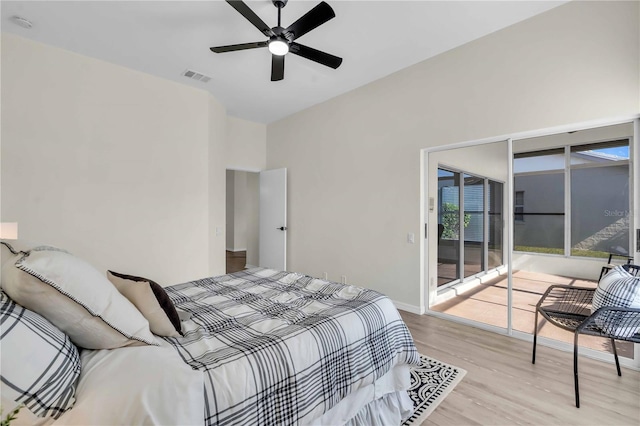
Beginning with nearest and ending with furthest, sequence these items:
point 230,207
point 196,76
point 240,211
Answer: point 196,76 < point 240,211 < point 230,207

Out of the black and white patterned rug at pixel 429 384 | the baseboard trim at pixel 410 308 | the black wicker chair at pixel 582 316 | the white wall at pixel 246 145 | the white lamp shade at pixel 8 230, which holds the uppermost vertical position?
the white wall at pixel 246 145

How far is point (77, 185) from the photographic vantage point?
3.18 meters

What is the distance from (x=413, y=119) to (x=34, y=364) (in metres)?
3.68

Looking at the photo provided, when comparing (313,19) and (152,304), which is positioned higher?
(313,19)

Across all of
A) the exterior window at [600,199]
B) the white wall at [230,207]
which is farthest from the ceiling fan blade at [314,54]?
the white wall at [230,207]

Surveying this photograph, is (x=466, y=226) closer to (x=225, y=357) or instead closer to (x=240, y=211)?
(x=225, y=357)

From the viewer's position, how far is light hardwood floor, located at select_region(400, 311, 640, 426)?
175 centimetres

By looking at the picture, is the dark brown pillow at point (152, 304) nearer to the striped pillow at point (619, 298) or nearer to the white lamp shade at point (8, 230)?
the white lamp shade at point (8, 230)

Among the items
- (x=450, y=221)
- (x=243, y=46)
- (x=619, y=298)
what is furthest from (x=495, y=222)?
(x=243, y=46)

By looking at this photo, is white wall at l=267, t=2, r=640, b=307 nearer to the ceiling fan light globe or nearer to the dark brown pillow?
the ceiling fan light globe

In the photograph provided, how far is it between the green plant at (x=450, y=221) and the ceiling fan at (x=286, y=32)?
86.1 inches

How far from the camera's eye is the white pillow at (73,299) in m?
0.94

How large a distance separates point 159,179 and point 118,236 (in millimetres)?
A: 844

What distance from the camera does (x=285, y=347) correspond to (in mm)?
1292
